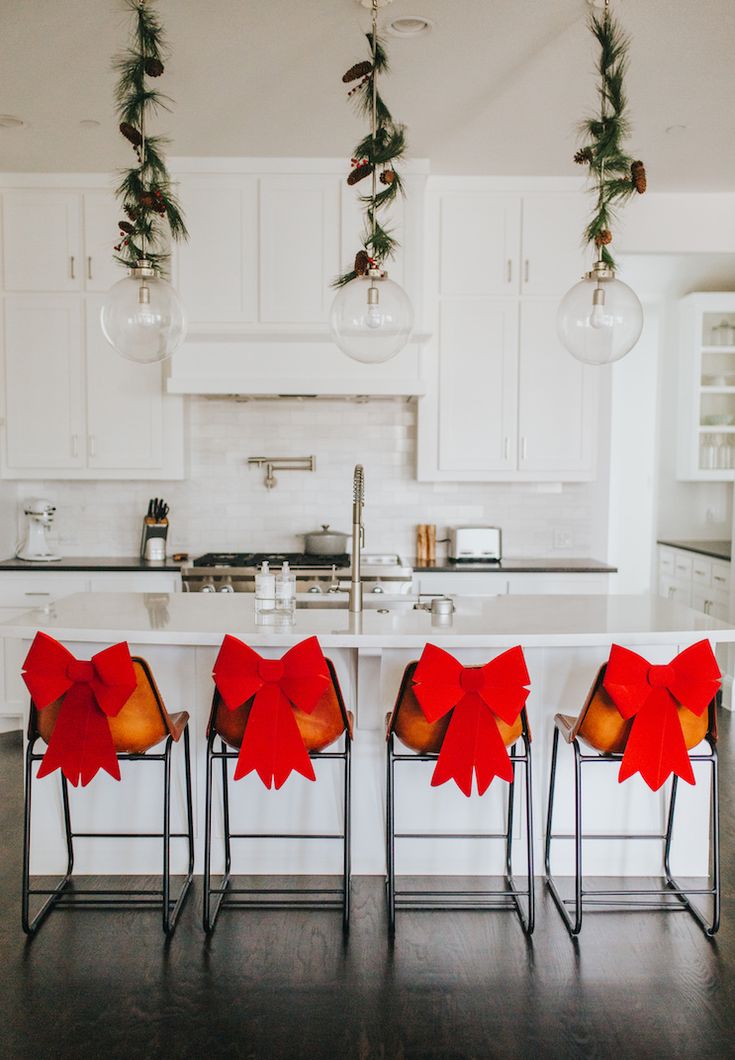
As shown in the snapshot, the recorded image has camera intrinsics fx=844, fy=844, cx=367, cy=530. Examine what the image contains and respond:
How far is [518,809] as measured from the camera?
9.59 feet

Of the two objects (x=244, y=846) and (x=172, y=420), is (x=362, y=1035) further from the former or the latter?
(x=172, y=420)

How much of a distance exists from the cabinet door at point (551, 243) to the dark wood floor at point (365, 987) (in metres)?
3.21

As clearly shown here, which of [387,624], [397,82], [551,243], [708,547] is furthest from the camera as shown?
Result: [708,547]

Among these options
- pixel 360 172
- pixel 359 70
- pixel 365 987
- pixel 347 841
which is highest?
pixel 359 70

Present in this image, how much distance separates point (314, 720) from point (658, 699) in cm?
101

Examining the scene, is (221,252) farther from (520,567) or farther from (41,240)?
(520,567)

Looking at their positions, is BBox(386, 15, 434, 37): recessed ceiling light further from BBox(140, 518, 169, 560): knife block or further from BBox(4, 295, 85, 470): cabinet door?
BBox(140, 518, 169, 560): knife block

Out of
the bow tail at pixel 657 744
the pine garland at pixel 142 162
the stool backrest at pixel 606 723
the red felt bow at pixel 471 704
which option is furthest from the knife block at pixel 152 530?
the bow tail at pixel 657 744

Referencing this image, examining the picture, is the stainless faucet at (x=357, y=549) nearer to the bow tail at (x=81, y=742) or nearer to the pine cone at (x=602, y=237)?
the bow tail at (x=81, y=742)

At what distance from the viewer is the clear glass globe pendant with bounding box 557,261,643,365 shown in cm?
256

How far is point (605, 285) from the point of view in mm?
2576

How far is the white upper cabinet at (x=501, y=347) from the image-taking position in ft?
15.3

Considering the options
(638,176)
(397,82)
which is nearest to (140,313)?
(638,176)

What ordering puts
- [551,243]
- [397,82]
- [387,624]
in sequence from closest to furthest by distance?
[387,624], [397,82], [551,243]
